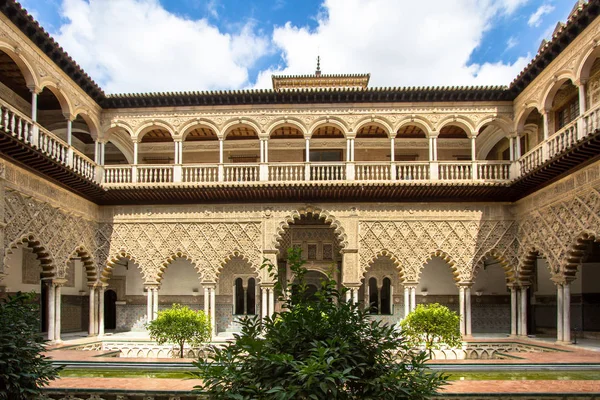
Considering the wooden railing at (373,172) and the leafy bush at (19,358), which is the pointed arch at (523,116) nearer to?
the wooden railing at (373,172)

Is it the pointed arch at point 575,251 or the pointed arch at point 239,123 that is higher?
the pointed arch at point 239,123

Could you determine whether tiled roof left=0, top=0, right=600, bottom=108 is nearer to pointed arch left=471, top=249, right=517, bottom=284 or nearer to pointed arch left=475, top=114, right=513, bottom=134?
pointed arch left=475, top=114, right=513, bottom=134

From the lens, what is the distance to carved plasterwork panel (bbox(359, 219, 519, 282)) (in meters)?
14.1

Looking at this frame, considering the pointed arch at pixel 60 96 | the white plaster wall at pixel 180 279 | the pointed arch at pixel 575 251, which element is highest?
the pointed arch at pixel 60 96

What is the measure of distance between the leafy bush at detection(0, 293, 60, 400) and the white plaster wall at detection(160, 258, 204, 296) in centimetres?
1198

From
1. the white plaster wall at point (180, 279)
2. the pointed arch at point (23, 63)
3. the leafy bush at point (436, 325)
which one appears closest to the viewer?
the pointed arch at point (23, 63)

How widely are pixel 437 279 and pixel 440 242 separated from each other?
2.70 meters

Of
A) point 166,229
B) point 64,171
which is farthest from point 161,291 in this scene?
point 64,171

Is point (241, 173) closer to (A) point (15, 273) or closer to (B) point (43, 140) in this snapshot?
(B) point (43, 140)

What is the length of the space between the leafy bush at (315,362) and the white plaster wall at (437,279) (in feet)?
44.5

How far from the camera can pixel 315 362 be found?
283 cm

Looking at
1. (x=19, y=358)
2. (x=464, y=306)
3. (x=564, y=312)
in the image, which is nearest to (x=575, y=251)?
(x=564, y=312)

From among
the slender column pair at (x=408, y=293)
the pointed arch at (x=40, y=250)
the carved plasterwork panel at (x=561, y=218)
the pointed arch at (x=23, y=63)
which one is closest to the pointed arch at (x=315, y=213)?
the slender column pair at (x=408, y=293)

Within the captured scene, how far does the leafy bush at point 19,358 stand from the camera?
4211 mm
